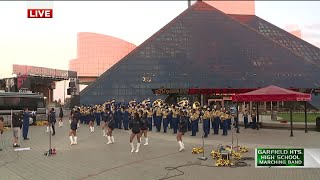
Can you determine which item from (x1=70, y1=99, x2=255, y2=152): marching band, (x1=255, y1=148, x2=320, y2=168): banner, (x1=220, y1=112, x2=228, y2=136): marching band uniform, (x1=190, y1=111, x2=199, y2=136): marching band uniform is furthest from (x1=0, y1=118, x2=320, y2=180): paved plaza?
(x1=220, y1=112, x2=228, y2=136): marching band uniform

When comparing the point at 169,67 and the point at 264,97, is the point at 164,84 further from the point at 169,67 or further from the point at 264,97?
the point at 264,97

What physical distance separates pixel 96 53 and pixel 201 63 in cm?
7018

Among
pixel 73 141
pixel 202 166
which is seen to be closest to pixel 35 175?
pixel 202 166

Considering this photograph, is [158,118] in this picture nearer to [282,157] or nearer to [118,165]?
[118,165]

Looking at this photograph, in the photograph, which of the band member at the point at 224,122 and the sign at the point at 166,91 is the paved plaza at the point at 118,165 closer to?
the band member at the point at 224,122

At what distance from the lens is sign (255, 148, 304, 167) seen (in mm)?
6730

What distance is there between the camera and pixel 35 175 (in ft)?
33.7

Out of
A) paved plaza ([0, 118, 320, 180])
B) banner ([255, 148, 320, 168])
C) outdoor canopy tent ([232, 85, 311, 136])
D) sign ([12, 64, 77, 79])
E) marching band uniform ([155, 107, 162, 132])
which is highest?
sign ([12, 64, 77, 79])

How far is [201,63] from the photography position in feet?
187

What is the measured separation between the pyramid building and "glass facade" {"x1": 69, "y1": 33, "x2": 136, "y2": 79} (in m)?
61.9

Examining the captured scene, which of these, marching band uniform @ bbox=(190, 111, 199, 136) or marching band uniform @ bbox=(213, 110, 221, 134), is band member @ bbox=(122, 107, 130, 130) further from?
marching band uniform @ bbox=(213, 110, 221, 134)

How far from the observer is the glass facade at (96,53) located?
119812 millimetres

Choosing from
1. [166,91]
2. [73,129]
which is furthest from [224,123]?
[166,91]

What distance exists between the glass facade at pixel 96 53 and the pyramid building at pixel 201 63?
61.9m
